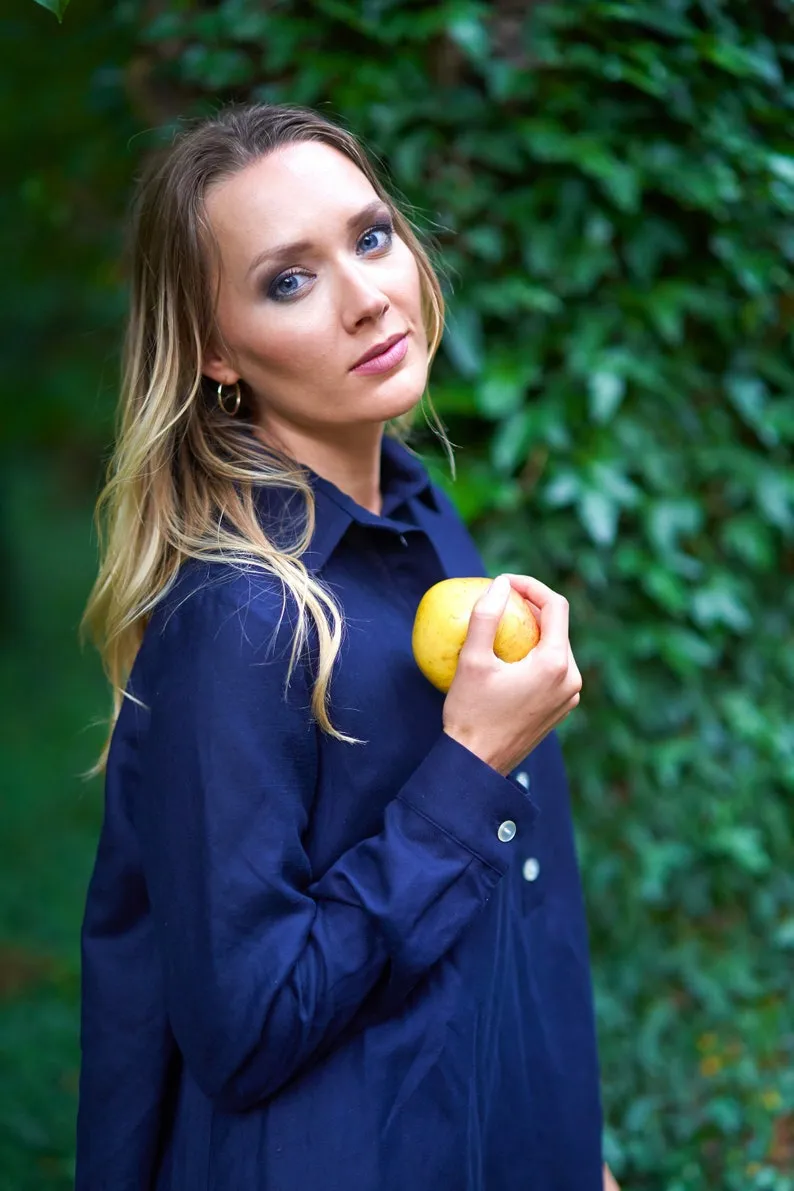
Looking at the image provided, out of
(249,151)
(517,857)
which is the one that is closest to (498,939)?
(517,857)

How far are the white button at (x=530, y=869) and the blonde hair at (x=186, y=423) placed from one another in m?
0.58

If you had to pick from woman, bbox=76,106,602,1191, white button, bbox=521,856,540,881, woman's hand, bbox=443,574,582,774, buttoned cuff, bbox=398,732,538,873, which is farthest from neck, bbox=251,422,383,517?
white button, bbox=521,856,540,881

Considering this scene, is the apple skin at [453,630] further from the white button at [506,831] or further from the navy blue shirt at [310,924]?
the white button at [506,831]

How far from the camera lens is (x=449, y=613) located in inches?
58.2

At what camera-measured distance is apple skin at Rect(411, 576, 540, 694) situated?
4.84 ft

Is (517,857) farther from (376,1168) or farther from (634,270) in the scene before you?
(634,270)

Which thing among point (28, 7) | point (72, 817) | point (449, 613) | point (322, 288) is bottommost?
point (72, 817)

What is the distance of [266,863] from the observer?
135cm

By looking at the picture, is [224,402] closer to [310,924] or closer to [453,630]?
[453,630]

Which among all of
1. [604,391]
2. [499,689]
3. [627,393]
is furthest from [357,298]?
[627,393]

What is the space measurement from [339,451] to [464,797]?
2.05 feet

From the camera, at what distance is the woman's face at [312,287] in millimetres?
1544

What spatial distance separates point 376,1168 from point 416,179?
6.86 feet

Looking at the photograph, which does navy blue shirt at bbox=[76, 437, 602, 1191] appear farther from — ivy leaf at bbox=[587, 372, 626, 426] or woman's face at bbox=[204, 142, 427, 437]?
ivy leaf at bbox=[587, 372, 626, 426]
